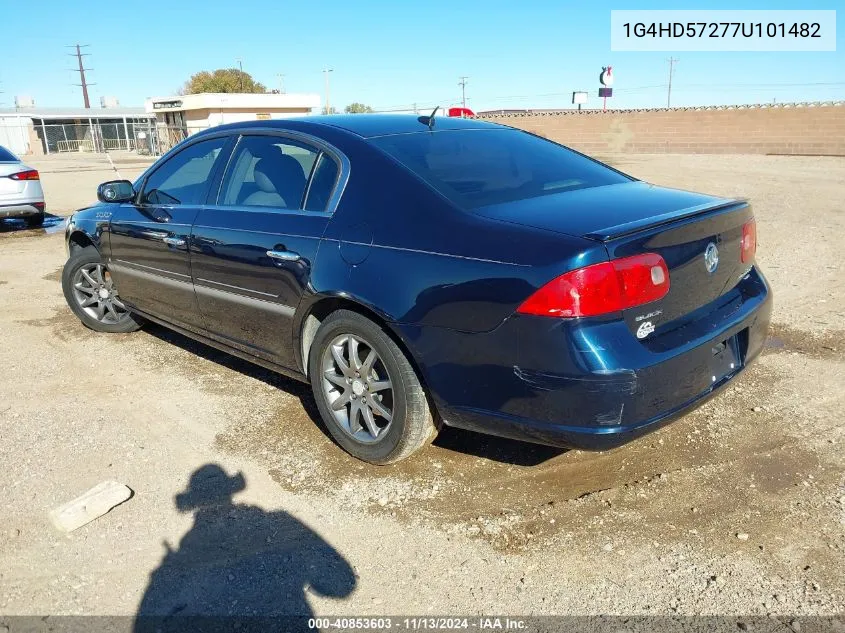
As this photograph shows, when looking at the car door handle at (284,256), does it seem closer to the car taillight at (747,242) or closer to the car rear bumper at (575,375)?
the car rear bumper at (575,375)

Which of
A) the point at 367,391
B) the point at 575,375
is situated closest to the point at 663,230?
the point at 575,375

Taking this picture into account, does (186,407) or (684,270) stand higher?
(684,270)

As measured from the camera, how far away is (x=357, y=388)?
3.41 meters

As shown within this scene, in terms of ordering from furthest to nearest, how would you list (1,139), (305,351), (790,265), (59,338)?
(1,139) < (790,265) < (59,338) < (305,351)

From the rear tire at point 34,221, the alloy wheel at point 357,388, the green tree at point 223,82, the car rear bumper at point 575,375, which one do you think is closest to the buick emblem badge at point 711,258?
the car rear bumper at point 575,375

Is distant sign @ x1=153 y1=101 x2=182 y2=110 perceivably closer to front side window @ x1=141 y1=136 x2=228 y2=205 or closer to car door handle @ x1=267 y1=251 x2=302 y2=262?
front side window @ x1=141 y1=136 x2=228 y2=205

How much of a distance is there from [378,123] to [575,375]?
2.01 metres

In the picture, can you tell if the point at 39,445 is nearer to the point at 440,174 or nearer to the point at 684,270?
the point at 440,174

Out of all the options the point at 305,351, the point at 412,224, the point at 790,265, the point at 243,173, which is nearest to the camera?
the point at 412,224

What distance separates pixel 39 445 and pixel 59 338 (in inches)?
87.8

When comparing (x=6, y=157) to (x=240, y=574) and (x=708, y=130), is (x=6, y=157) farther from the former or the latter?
(x=708, y=130)

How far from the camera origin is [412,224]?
3043mm

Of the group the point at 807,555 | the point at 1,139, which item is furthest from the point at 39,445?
the point at 1,139

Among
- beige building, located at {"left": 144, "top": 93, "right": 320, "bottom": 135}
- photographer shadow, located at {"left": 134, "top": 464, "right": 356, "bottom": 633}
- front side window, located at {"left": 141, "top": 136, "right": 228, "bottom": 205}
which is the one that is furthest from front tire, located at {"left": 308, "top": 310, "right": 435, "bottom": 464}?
beige building, located at {"left": 144, "top": 93, "right": 320, "bottom": 135}
